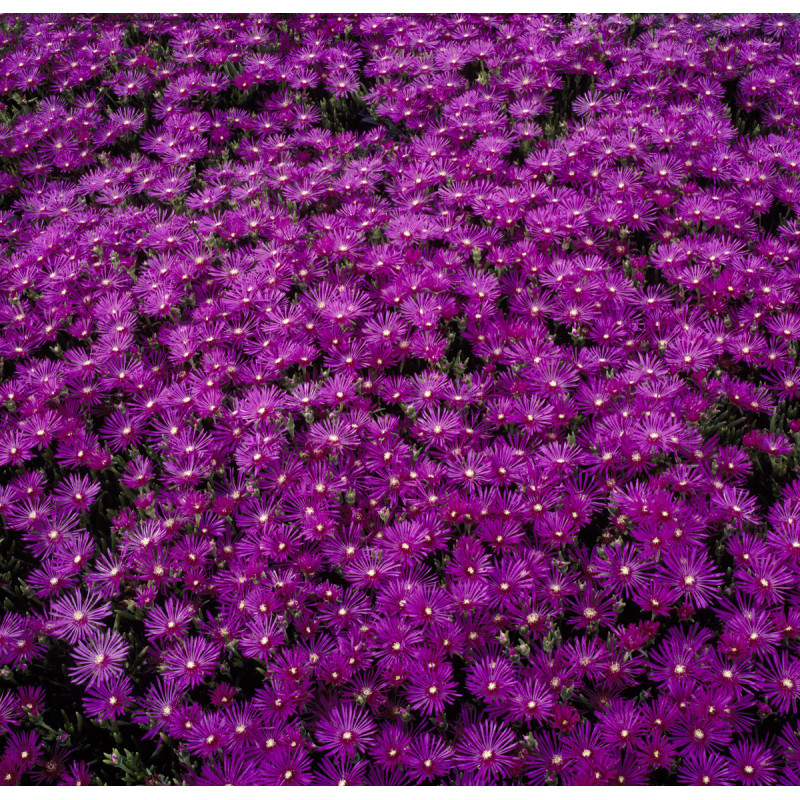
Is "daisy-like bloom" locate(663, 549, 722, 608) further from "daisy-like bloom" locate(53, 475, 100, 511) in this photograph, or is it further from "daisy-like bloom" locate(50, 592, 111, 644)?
"daisy-like bloom" locate(53, 475, 100, 511)

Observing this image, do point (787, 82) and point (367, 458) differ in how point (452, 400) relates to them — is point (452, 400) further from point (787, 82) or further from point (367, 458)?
point (787, 82)

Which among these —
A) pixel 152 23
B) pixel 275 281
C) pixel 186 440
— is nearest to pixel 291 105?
pixel 152 23

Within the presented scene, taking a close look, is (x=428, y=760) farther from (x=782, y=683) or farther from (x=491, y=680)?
(x=782, y=683)

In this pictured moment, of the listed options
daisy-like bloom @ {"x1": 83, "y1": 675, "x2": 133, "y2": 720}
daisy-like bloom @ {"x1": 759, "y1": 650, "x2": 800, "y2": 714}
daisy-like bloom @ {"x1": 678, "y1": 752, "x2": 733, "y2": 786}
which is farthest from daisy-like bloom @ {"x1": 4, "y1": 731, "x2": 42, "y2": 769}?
daisy-like bloom @ {"x1": 759, "y1": 650, "x2": 800, "y2": 714}

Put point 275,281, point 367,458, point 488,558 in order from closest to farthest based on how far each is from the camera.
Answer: point 488,558 → point 367,458 → point 275,281

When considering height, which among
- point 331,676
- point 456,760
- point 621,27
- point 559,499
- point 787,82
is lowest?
point 456,760

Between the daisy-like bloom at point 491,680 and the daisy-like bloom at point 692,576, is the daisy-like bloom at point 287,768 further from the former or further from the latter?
the daisy-like bloom at point 692,576
